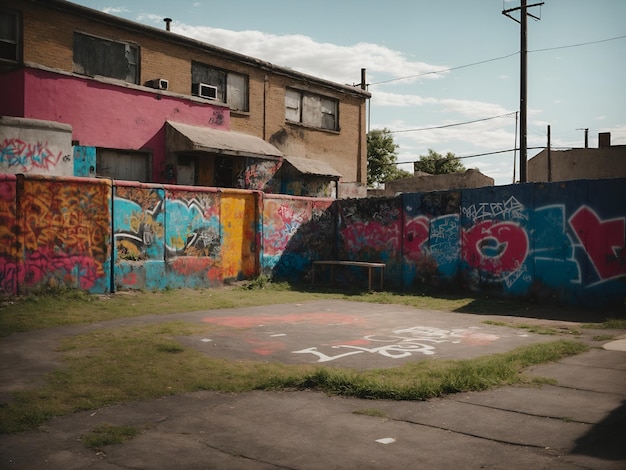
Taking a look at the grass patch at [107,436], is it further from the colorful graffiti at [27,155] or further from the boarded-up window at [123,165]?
the boarded-up window at [123,165]

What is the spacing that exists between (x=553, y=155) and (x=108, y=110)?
27.1m

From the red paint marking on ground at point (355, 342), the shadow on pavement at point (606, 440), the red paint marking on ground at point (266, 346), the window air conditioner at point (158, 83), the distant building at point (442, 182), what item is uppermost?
the window air conditioner at point (158, 83)

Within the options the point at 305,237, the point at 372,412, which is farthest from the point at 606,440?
the point at 305,237

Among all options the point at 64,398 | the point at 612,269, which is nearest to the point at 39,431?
the point at 64,398

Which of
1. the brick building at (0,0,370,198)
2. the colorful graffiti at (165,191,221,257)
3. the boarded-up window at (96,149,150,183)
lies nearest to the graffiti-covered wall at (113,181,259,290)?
the colorful graffiti at (165,191,221,257)

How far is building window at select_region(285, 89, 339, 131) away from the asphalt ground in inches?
659

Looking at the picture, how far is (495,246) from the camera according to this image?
12.5 meters

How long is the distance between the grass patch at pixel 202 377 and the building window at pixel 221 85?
45.0ft

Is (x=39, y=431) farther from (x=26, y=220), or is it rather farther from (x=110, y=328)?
(x=26, y=220)

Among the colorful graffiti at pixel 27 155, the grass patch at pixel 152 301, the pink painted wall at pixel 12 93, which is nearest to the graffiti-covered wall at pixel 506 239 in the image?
the grass patch at pixel 152 301

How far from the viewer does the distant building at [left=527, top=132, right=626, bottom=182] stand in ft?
100

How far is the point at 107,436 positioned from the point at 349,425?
178 centimetres

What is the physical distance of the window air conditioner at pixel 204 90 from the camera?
18.8m

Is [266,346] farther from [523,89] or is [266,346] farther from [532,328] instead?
[523,89]
